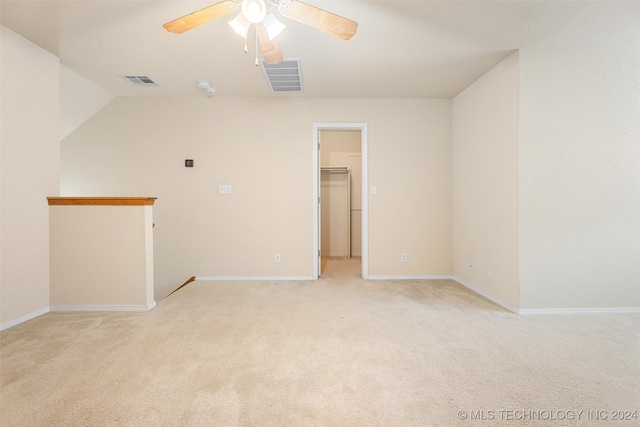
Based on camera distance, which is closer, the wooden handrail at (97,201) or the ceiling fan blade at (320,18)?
the ceiling fan blade at (320,18)

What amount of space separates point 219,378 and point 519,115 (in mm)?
3115

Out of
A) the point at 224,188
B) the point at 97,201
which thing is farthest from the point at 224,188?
the point at 97,201

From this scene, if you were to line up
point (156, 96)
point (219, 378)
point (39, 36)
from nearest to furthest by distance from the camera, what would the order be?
1. point (219, 378)
2. point (39, 36)
3. point (156, 96)

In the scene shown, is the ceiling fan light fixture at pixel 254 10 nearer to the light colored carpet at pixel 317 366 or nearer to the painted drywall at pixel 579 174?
the light colored carpet at pixel 317 366

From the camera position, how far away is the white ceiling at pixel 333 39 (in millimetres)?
2102

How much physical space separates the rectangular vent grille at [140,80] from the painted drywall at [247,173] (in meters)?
0.44

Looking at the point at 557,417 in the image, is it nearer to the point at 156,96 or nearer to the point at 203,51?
the point at 203,51

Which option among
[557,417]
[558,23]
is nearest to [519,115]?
[558,23]

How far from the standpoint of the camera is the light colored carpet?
1.38 m

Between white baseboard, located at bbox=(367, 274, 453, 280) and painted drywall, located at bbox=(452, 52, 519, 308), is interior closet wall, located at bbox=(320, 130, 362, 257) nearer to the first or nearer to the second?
white baseboard, located at bbox=(367, 274, 453, 280)

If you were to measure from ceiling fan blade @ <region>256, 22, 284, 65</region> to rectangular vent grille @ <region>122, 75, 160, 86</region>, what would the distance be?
6.31 ft

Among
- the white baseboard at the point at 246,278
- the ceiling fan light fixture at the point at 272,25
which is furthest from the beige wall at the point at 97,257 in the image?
the ceiling fan light fixture at the point at 272,25

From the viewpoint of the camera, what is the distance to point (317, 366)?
178cm

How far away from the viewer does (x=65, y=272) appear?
2.75 meters
